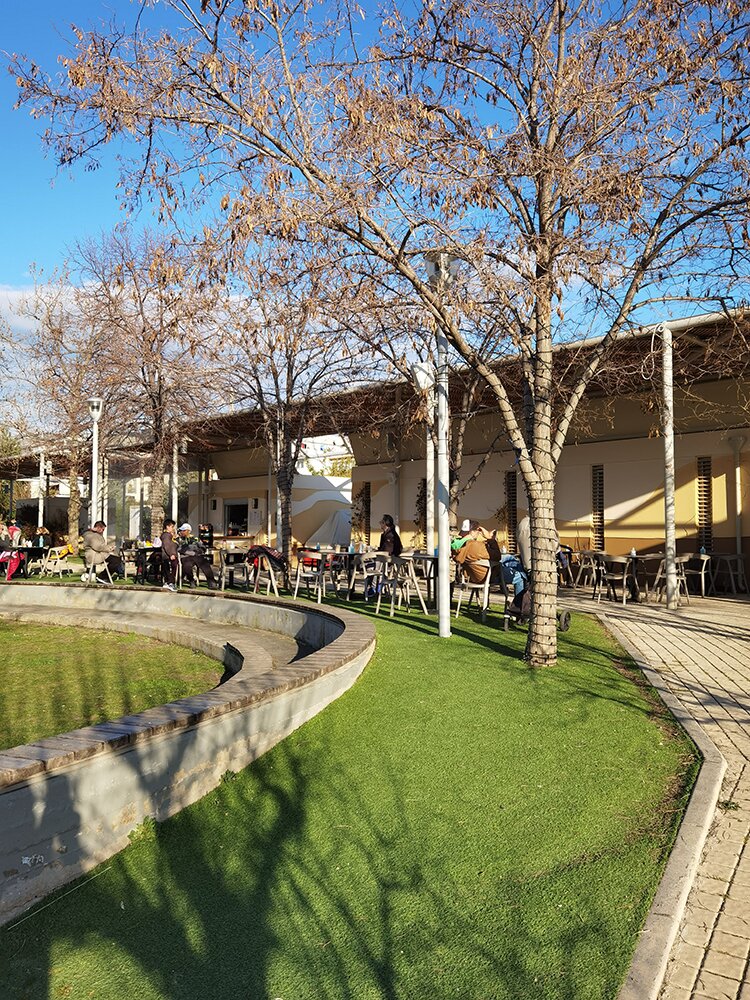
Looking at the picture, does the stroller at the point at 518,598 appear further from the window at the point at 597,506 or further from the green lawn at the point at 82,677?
the window at the point at 597,506

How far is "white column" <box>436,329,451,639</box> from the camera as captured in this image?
9094 mm

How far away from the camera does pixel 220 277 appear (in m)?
6.89

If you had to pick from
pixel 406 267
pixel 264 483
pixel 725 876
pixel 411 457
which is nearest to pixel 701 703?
pixel 725 876

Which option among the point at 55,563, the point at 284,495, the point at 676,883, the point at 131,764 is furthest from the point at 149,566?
the point at 676,883

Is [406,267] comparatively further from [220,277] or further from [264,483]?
[264,483]

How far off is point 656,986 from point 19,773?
2.56 metres

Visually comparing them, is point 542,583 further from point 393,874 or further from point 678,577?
point 678,577

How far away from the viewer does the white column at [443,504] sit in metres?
9.09

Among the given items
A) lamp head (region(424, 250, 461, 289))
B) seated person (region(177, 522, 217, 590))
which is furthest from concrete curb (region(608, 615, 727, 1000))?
seated person (region(177, 522, 217, 590))

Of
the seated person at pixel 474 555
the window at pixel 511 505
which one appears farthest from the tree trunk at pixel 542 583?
the window at pixel 511 505

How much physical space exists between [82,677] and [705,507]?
12.9m

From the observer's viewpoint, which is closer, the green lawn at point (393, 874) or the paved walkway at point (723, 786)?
the paved walkway at point (723, 786)

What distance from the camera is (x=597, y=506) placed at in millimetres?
18562

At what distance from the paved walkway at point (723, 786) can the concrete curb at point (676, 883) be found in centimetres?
4
